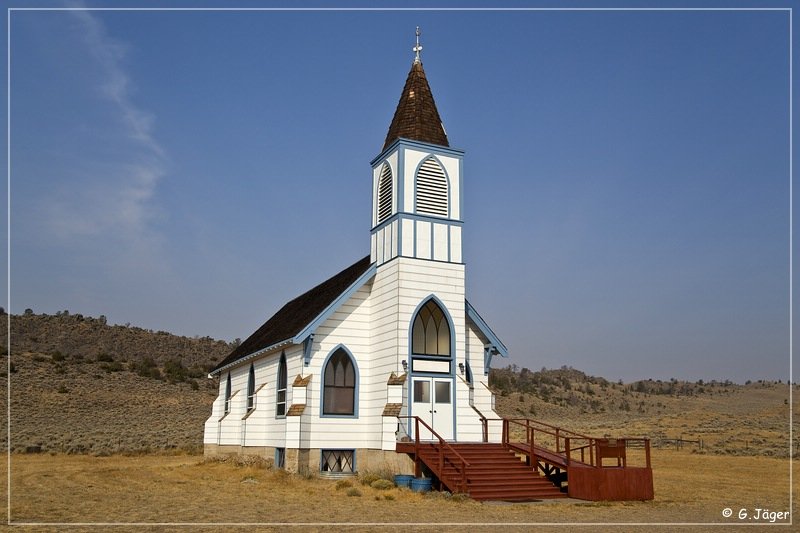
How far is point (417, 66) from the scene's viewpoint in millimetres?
27172

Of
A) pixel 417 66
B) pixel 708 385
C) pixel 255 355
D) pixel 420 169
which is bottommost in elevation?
pixel 708 385

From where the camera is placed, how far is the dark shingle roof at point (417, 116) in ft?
82.9

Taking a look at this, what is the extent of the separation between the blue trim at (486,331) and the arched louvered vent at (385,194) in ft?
13.0

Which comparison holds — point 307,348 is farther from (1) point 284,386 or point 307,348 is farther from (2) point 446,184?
(2) point 446,184

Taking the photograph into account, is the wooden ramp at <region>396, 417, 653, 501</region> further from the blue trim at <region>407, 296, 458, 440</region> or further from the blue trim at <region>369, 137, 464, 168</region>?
the blue trim at <region>369, 137, 464, 168</region>

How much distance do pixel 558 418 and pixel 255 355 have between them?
3983cm

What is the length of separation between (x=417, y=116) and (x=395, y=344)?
772 centimetres

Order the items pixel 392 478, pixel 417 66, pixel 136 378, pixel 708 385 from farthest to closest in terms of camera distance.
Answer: pixel 708 385 < pixel 136 378 < pixel 417 66 < pixel 392 478

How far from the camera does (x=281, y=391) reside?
25.4 metres

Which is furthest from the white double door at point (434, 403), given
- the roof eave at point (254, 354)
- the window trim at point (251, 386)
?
the window trim at point (251, 386)

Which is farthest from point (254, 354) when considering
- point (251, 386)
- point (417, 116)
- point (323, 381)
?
point (417, 116)

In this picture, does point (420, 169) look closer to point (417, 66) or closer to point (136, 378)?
point (417, 66)

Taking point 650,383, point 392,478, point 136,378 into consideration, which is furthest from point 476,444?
point 650,383

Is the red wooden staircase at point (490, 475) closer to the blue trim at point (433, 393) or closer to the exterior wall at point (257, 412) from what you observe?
the blue trim at point (433, 393)
